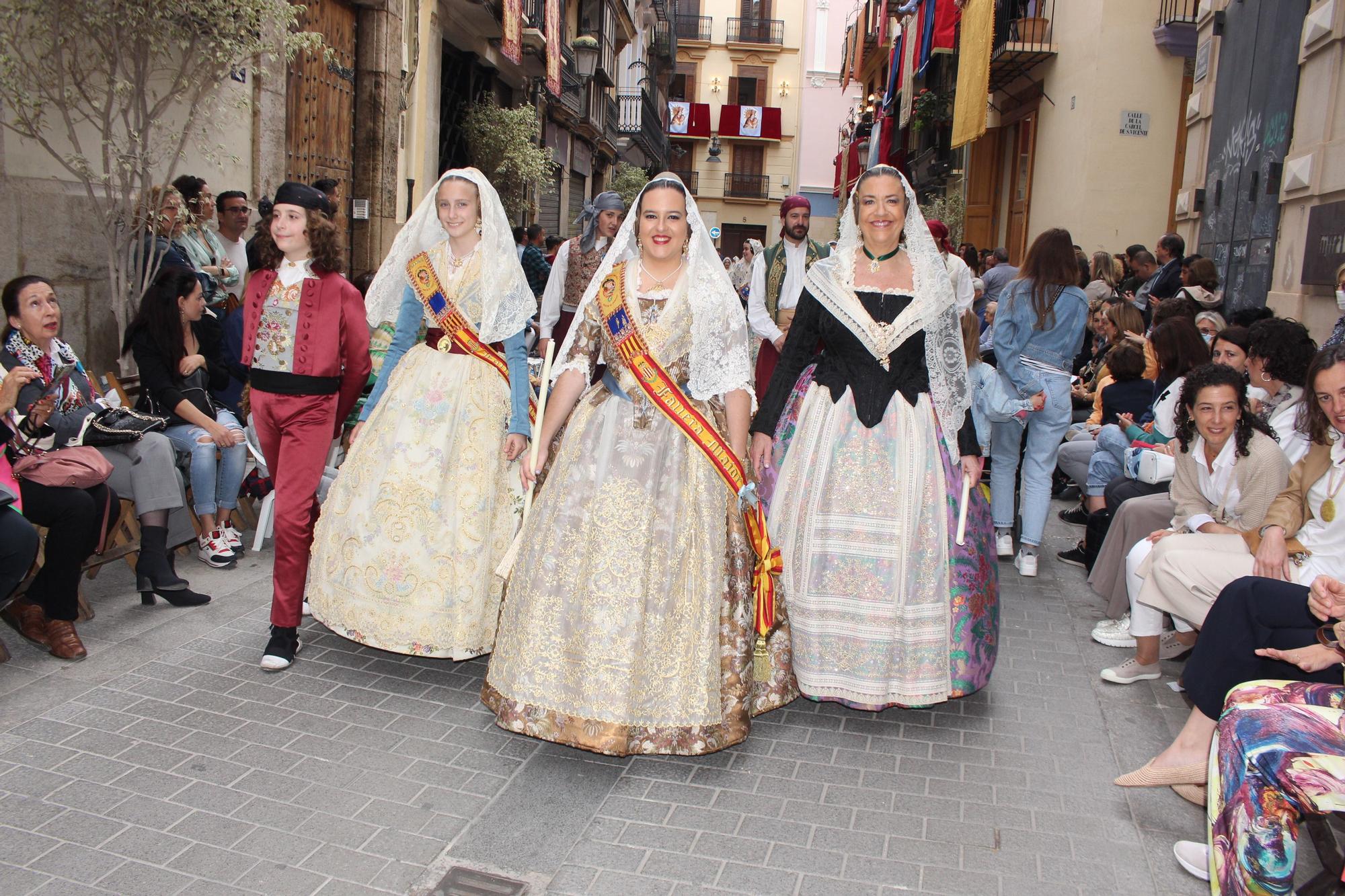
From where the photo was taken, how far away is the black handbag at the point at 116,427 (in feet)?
15.9

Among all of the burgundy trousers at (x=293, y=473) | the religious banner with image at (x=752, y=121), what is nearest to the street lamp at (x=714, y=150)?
the religious banner with image at (x=752, y=121)

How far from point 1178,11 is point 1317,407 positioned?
10.8 meters

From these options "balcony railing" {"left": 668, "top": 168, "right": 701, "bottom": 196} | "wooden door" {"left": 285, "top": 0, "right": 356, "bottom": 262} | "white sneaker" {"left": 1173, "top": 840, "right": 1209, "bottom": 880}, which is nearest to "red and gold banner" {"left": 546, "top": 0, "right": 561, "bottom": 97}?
"wooden door" {"left": 285, "top": 0, "right": 356, "bottom": 262}

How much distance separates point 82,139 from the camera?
A: 6508mm

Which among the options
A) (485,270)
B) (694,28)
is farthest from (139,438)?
(694,28)

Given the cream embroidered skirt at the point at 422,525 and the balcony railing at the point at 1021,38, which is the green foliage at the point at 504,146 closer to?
the balcony railing at the point at 1021,38

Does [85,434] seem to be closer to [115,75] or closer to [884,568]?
[115,75]

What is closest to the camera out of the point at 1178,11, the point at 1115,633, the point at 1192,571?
the point at 1192,571

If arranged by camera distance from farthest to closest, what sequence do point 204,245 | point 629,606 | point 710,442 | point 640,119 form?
point 640,119, point 204,245, point 710,442, point 629,606

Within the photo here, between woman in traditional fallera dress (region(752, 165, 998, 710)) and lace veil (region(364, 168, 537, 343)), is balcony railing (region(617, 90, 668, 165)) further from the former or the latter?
woman in traditional fallera dress (region(752, 165, 998, 710))

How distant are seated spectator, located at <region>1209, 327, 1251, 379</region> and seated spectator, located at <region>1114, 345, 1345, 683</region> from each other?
1.63m

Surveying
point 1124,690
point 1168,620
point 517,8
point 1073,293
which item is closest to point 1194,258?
point 1073,293

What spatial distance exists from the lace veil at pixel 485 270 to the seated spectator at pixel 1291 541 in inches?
112

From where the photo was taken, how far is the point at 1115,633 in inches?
207
